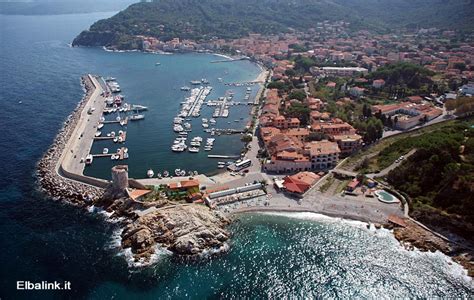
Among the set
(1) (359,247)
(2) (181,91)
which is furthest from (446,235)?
(2) (181,91)

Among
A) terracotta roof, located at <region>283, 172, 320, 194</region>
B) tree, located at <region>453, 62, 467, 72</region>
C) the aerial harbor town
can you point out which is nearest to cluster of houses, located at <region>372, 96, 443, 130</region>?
the aerial harbor town

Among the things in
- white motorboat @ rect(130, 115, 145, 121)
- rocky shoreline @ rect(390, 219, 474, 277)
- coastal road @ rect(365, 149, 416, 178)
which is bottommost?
white motorboat @ rect(130, 115, 145, 121)

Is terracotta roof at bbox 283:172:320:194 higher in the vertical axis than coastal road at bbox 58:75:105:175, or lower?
higher

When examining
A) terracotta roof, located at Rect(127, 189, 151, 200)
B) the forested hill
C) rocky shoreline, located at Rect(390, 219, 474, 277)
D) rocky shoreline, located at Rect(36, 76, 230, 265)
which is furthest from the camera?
the forested hill

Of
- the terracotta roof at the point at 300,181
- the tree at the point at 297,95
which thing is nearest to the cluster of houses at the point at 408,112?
the tree at the point at 297,95

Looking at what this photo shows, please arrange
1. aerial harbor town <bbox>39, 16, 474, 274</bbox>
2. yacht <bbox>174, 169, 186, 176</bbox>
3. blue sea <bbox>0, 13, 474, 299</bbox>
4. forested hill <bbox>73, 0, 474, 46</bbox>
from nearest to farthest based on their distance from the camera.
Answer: blue sea <bbox>0, 13, 474, 299</bbox> → aerial harbor town <bbox>39, 16, 474, 274</bbox> → yacht <bbox>174, 169, 186, 176</bbox> → forested hill <bbox>73, 0, 474, 46</bbox>

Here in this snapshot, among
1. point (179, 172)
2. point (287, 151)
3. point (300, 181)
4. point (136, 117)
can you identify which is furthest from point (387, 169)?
point (136, 117)

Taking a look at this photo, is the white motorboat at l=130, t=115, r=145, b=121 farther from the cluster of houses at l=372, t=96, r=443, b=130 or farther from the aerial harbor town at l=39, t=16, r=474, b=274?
the cluster of houses at l=372, t=96, r=443, b=130

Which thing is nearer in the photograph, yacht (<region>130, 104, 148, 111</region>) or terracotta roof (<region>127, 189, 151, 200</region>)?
terracotta roof (<region>127, 189, 151, 200</region>)
